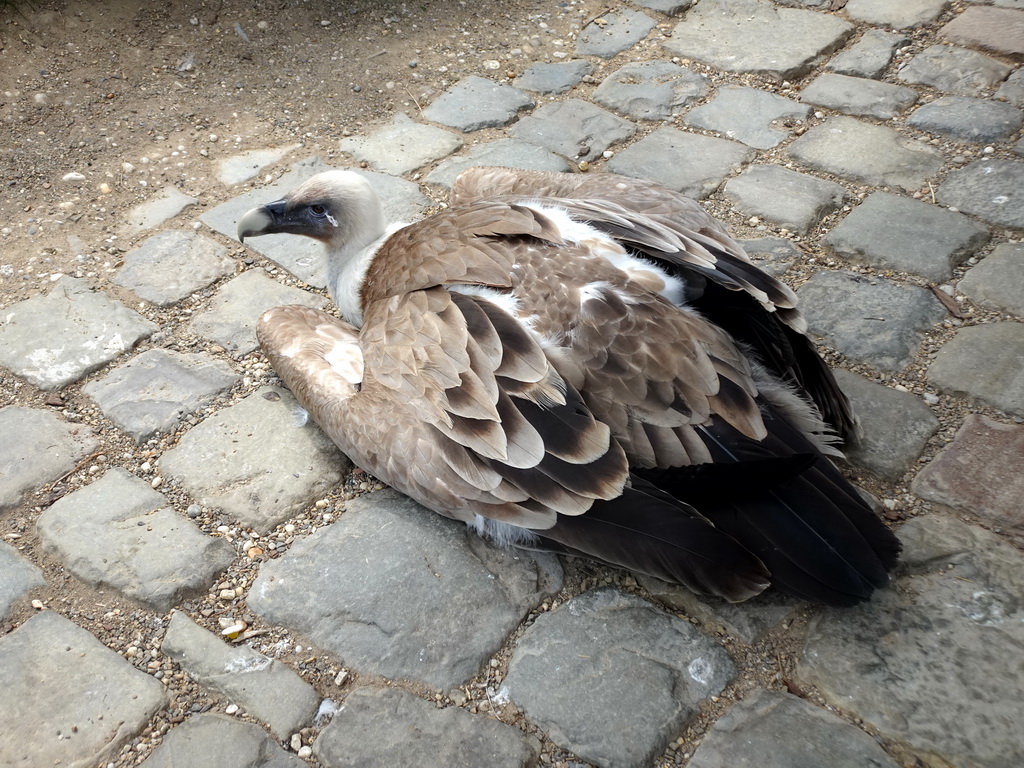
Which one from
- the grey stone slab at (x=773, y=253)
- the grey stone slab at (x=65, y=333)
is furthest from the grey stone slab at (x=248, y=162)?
the grey stone slab at (x=773, y=253)

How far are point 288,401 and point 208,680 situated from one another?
121cm

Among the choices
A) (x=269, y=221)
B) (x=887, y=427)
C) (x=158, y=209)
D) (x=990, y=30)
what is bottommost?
(x=887, y=427)

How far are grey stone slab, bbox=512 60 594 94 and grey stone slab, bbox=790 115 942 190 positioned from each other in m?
1.37

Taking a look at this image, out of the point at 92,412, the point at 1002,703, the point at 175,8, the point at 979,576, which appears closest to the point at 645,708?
the point at 1002,703

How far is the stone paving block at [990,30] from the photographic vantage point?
17.1ft

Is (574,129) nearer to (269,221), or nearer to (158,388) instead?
(269,221)

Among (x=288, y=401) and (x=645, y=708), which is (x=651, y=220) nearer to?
(x=288, y=401)

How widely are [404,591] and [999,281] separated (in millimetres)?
2750

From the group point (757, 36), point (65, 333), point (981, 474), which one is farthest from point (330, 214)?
point (757, 36)

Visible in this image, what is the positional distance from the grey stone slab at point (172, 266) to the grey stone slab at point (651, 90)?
90.9 inches

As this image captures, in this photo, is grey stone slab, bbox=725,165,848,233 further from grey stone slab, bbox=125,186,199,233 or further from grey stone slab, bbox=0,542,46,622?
grey stone slab, bbox=0,542,46,622

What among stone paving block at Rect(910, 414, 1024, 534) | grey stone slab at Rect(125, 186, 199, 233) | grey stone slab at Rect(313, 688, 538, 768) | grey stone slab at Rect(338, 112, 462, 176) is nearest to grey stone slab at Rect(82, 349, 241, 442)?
grey stone slab at Rect(125, 186, 199, 233)

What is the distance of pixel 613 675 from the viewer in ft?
8.43

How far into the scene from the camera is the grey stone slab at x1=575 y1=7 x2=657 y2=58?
562cm
